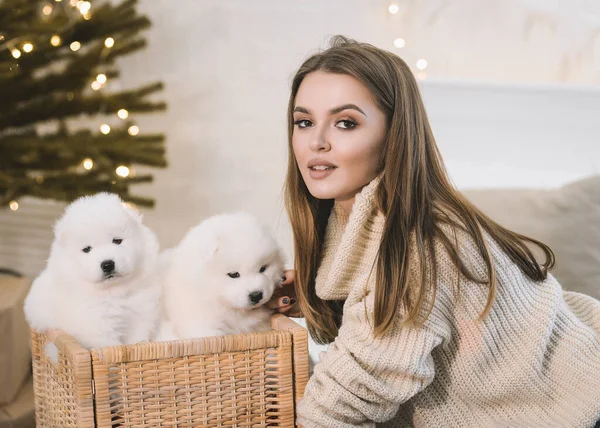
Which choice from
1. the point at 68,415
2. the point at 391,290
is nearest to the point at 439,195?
the point at 391,290

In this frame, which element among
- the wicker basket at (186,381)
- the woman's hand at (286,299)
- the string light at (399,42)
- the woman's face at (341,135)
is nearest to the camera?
the wicker basket at (186,381)

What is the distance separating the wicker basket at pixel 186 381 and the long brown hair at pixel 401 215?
0.18 metres

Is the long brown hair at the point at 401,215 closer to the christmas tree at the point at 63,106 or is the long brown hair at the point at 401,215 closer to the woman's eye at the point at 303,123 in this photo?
the woman's eye at the point at 303,123

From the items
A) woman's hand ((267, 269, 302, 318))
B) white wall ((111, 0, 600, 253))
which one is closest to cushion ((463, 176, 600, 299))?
white wall ((111, 0, 600, 253))

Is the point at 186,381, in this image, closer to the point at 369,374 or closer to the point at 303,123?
the point at 369,374

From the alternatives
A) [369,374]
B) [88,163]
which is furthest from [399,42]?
[369,374]

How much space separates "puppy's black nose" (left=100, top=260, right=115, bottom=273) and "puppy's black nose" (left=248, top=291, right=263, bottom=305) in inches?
9.0

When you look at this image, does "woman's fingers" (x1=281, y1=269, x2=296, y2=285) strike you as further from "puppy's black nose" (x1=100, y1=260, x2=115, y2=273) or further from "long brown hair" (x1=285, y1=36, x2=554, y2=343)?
"puppy's black nose" (x1=100, y1=260, x2=115, y2=273)

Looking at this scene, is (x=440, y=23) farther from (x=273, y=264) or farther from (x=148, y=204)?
(x=273, y=264)

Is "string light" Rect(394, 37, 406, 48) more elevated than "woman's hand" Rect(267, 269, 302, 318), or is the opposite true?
"string light" Rect(394, 37, 406, 48)

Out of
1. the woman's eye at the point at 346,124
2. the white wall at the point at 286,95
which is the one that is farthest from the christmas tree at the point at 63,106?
the woman's eye at the point at 346,124

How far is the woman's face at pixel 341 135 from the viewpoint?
48.1 inches

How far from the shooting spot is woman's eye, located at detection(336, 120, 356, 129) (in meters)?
1.23

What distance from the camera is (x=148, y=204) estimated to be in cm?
228
